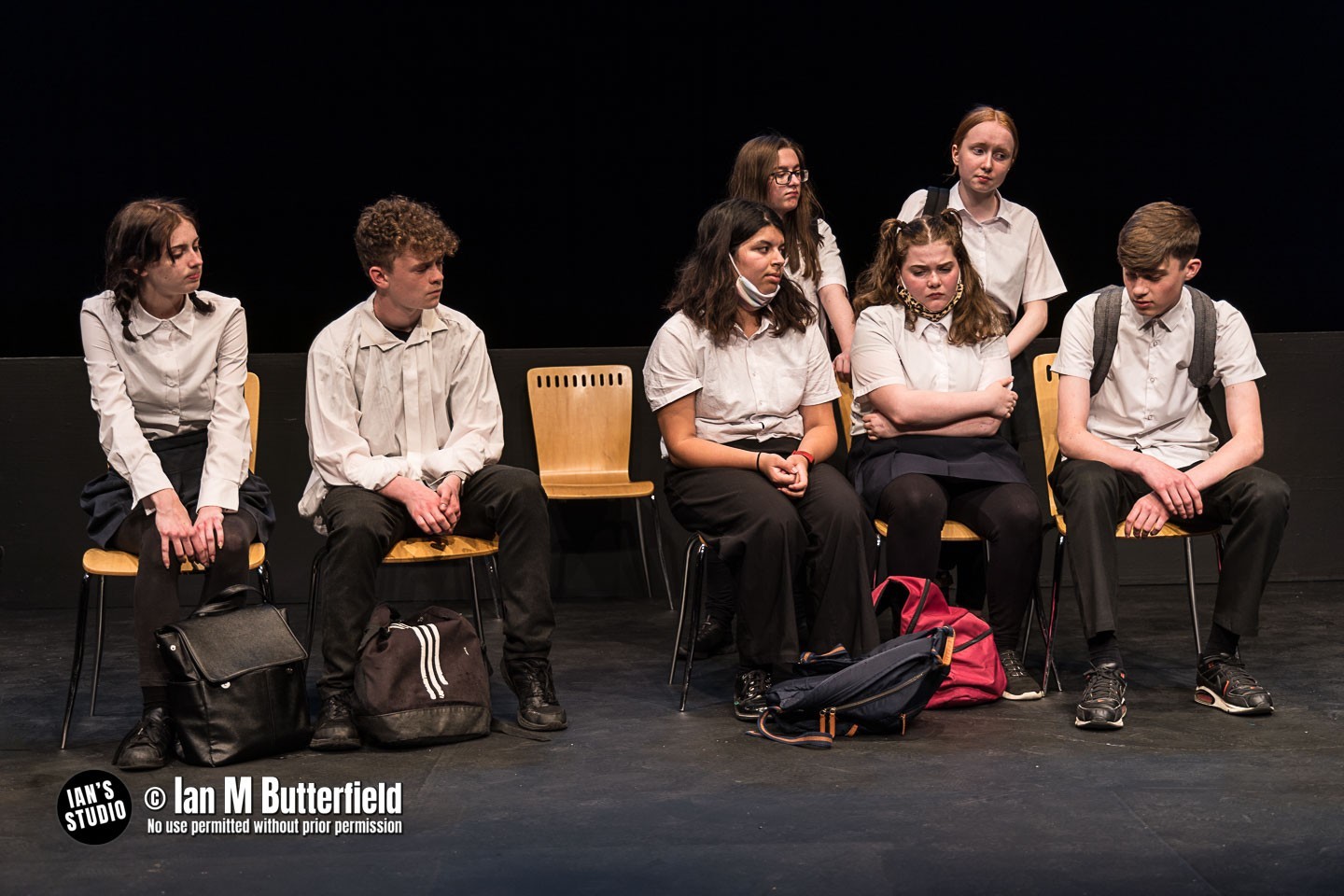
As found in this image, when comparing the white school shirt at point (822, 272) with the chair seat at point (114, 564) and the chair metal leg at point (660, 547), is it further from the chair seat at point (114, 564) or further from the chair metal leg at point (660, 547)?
the chair seat at point (114, 564)

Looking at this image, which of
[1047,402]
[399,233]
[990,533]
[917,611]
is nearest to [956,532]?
[990,533]

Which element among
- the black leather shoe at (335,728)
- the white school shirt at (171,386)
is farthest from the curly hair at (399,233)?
the black leather shoe at (335,728)

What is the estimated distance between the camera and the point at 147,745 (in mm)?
2875

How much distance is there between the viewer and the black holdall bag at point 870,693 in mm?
3027

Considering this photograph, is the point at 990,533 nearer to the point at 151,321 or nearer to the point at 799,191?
the point at 799,191

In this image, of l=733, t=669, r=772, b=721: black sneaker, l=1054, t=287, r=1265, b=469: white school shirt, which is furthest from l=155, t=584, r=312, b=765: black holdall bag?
l=1054, t=287, r=1265, b=469: white school shirt

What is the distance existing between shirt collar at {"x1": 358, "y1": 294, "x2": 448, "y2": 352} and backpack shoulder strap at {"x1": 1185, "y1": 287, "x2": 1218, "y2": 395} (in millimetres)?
1849

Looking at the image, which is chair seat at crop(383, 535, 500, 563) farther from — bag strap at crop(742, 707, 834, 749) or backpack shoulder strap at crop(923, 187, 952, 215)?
backpack shoulder strap at crop(923, 187, 952, 215)

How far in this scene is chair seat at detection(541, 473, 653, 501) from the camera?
439 cm

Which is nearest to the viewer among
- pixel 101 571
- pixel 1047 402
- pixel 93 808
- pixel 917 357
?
pixel 93 808

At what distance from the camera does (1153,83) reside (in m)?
5.61

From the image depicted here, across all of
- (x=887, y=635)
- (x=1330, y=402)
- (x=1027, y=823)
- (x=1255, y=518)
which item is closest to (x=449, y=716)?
(x=1027, y=823)

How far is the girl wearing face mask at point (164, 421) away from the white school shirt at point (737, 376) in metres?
1.00

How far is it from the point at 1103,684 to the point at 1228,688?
310mm
